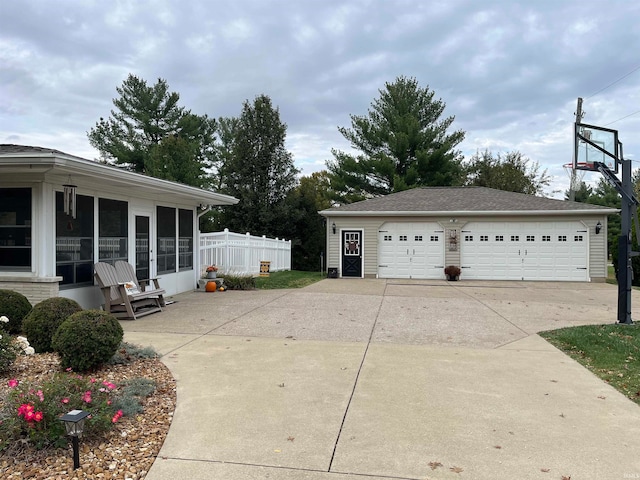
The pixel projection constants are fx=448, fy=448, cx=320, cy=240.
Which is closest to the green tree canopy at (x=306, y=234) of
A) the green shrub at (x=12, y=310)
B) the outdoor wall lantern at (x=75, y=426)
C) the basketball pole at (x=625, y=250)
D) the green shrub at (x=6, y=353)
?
the basketball pole at (x=625, y=250)

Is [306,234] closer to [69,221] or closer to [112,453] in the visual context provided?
[69,221]

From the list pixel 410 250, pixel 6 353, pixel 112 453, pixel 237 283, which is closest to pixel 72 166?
pixel 6 353

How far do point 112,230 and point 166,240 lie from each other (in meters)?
2.15

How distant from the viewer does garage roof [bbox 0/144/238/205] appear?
650 centimetres

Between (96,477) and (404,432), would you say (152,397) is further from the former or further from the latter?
(404,432)

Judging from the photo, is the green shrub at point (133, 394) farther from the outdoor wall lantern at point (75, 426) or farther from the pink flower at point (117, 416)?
the outdoor wall lantern at point (75, 426)

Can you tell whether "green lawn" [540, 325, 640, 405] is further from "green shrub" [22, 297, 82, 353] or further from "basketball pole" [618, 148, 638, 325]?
"green shrub" [22, 297, 82, 353]

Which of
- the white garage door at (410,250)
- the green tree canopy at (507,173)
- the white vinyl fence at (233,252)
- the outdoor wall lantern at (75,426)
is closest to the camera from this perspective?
the outdoor wall lantern at (75,426)

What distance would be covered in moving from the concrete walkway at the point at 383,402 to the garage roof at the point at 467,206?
852cm

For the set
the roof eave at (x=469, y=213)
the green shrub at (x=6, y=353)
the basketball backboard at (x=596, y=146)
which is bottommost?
the green shrub at (x=6, y=353)

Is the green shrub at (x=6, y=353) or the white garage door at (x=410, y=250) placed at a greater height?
the white garage door at (x=410, y=250)

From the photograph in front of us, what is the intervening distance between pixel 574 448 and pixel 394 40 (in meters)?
11.4

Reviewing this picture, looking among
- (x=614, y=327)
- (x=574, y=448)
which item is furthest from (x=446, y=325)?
(x=574, y=448)

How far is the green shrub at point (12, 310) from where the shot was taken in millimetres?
6117
